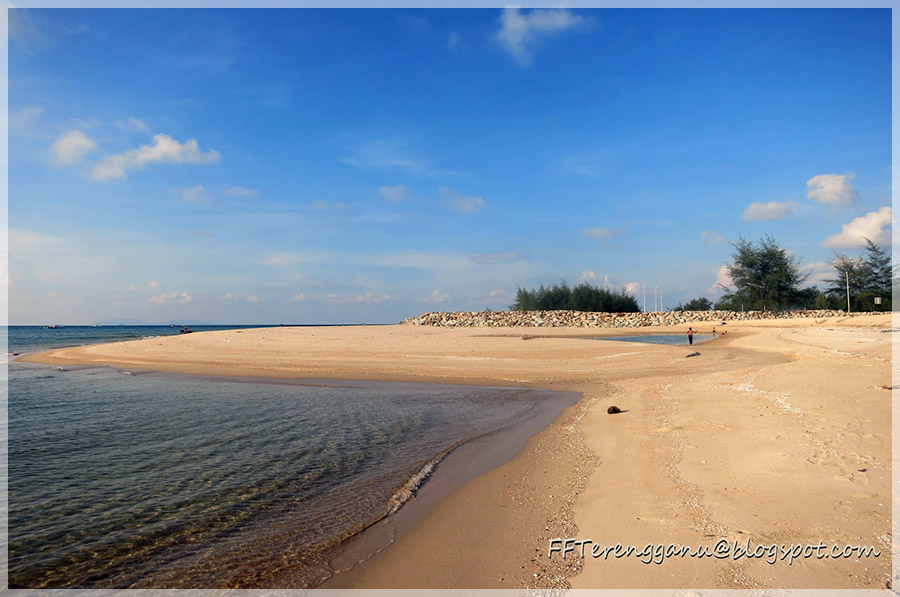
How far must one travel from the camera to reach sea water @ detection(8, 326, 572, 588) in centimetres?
504

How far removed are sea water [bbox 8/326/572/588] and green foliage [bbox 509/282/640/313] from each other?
2243 inches

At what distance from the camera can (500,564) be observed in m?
4.66

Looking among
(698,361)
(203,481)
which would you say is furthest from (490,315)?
(203,481)

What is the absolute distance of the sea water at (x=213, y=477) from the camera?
5039 millimetres

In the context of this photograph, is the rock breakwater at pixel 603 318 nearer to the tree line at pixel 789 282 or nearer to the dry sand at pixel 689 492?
the tree line at pixel 789 282

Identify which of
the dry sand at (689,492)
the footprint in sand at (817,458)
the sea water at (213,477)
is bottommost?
the sea water at (213,477)

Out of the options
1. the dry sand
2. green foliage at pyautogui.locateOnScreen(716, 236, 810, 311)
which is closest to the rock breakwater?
green foliage at pyautogui.locateOnScreen(716, 236, 810, 311)

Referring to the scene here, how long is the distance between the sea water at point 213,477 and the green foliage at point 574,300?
56960 millimetres

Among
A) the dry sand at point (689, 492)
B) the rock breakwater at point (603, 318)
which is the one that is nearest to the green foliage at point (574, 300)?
the rock breakwater at point (603, 318)

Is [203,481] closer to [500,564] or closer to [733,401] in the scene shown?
[500,564]

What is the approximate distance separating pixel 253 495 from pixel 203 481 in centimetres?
114

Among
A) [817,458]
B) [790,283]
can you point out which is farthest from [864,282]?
[817,458]

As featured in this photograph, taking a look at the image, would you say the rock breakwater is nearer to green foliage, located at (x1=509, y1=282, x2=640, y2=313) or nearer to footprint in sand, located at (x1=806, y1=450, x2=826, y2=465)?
green foliage, located at (x1=509, y1=282, x2=640, y2=313)

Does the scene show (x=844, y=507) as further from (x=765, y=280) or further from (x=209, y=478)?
(x=765, y=280)
